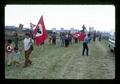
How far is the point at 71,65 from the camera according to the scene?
9125 millimetres

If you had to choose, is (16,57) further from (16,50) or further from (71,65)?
(71,65)

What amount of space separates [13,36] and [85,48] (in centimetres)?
260

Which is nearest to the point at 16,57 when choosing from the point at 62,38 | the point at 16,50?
the point at 16,50

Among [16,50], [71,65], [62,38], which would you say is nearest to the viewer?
[16,50]

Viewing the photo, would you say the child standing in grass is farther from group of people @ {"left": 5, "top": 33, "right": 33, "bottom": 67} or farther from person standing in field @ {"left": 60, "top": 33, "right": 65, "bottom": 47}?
person standing in field @ {"left": 60, "top": 33, "right": 65, "bottom": 47}

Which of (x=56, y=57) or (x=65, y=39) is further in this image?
(x=65, y=39)

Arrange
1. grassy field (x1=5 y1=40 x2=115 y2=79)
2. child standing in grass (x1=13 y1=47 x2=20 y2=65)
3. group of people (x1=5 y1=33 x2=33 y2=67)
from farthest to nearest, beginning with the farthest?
child standing in grass (x1=13 y1=47 x2=20 y2=65)
group of people (x1=5 y1=33 x2=33 y2=67)
grassy field (x1=5 y1=40 x2=115 y2=79)

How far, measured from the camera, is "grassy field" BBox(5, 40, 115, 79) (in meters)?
7.24

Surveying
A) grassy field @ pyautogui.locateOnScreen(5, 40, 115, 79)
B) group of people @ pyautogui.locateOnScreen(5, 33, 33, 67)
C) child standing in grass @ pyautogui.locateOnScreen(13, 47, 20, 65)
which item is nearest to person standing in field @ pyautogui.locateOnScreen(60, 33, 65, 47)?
grassy field @ pyautogui.locateOnScreen(5, 40, 115, 79)

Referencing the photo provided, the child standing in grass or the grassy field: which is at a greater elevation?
the child standing in grass
